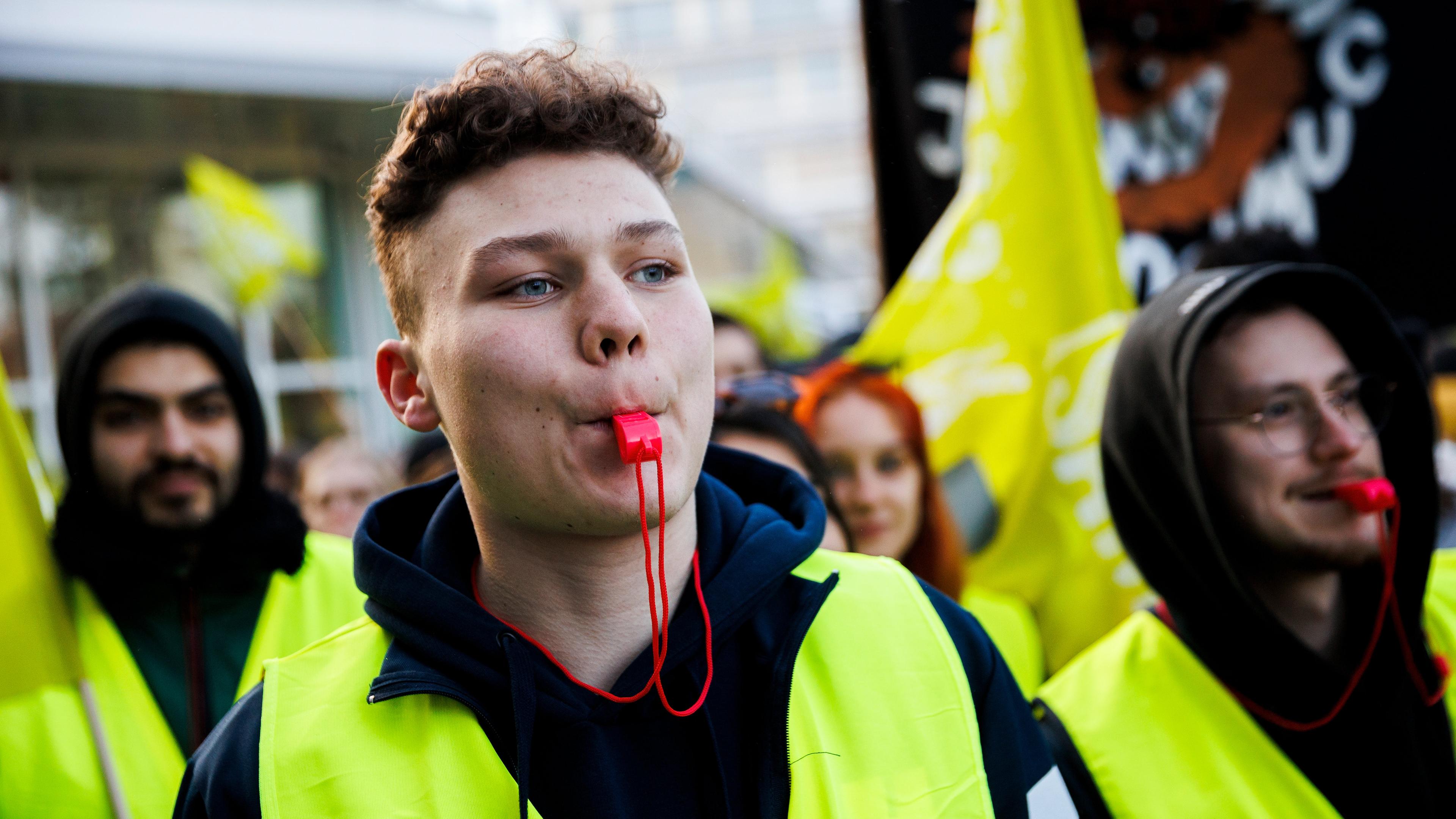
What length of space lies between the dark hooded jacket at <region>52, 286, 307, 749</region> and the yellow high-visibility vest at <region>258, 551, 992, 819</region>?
4.64 ft

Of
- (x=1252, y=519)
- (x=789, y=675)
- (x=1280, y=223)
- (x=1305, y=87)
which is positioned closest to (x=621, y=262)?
(x=789, y=675)

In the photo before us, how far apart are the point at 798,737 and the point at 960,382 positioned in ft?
7.11

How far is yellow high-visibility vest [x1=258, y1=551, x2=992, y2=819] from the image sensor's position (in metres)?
1.44

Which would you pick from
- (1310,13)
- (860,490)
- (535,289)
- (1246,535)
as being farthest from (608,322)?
(1310,13)

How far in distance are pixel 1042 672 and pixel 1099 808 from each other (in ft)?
4.83

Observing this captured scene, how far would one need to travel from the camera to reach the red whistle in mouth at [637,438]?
1.39 metres

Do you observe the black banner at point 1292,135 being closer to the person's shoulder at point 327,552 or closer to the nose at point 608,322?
the person's shoulder at point 327,552

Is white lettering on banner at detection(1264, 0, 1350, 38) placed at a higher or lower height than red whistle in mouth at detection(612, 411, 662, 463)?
higher

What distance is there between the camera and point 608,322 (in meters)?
1.45

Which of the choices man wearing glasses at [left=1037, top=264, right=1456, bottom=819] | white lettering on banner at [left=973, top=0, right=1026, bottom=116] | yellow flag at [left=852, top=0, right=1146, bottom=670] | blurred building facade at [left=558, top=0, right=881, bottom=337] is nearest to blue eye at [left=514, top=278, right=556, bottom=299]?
man wearing glasses at [left=1037, top=264, right=1456, bottom=819]

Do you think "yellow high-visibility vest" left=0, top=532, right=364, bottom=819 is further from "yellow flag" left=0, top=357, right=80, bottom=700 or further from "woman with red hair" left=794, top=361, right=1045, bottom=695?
"woman with red hair" left=794, top=361, right=1045, bottom=695

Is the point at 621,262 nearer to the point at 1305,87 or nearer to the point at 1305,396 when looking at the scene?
the point at 1305,396

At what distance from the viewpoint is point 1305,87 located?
385 cm

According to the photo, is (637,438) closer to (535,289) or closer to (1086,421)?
(535,289)
